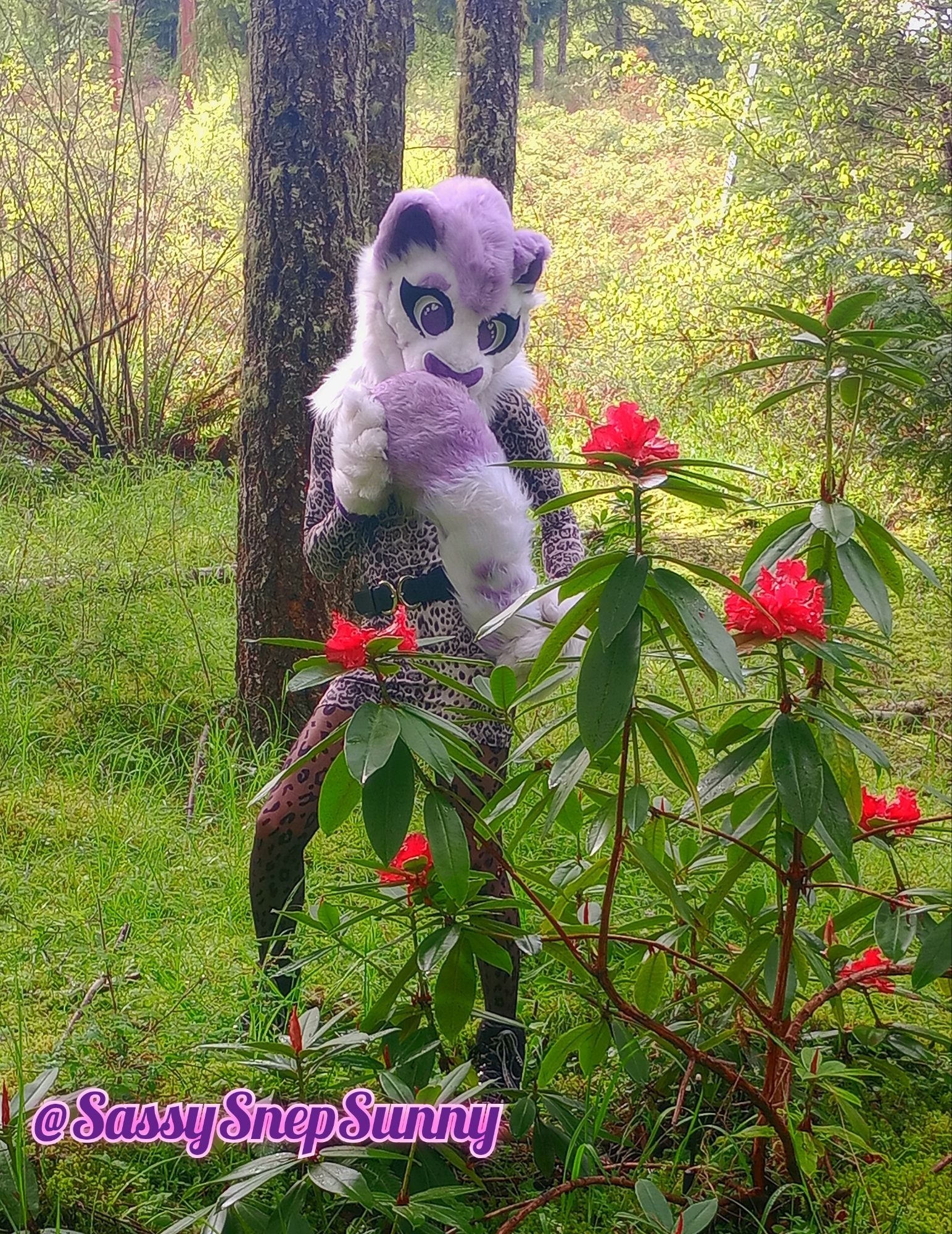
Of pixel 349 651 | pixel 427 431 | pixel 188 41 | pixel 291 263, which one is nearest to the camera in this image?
pixel 349 651

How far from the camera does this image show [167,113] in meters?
4.62

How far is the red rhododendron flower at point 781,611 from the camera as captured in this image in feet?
3.08

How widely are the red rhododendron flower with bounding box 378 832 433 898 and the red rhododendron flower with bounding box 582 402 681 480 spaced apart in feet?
1.44

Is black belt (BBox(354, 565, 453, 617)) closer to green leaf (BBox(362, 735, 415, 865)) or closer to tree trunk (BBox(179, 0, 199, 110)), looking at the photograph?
green leaf (BBox(362, 735, 415, 865))

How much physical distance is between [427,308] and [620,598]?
0.68m

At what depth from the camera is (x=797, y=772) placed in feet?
3.07

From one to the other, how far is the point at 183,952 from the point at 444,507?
0.87 meters

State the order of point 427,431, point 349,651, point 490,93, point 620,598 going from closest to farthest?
point 620,598
point 349,651
point 427,431
point 490,93

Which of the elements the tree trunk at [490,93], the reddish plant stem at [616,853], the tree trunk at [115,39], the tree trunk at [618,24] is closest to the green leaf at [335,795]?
the reddish plant stem at [616,853]

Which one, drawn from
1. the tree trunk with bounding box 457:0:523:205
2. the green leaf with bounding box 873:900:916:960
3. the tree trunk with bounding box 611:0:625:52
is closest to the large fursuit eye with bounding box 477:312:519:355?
the green leaf with bounding box 873:900:916:960

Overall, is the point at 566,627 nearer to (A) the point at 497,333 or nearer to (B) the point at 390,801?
(B) the point at 390,801

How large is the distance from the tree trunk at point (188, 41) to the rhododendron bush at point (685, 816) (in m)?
5.99

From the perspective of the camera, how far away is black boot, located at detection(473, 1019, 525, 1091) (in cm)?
144

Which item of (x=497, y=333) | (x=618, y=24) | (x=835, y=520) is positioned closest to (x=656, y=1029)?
(x=835, y=520)
